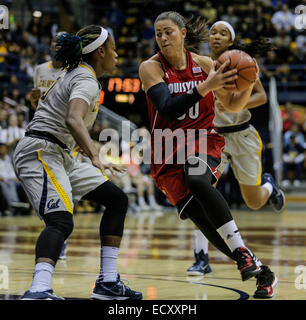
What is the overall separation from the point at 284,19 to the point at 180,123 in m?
15.9

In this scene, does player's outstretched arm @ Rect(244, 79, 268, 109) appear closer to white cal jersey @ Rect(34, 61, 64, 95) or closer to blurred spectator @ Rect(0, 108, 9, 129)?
white cal jersey @ Rect(34, 61, 64, 95)

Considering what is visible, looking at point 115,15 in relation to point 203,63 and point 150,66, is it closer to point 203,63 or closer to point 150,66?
point 203,63

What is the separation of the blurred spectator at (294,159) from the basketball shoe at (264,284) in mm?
12549

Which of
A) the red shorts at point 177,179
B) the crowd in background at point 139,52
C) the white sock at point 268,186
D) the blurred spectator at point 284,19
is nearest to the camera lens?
the red shorts at point 177,179

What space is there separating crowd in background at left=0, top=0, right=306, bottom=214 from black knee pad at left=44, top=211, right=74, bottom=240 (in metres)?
→ 9.00

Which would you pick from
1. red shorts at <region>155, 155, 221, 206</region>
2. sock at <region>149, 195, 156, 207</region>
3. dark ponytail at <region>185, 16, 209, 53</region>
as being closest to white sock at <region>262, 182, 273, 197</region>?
dark ponytail at <region>185, 16, 209, 53</region>

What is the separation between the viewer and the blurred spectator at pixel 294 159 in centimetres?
1694

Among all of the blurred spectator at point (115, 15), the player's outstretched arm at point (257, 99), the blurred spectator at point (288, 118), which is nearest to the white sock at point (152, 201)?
the blurred spectator at point (288, 118)

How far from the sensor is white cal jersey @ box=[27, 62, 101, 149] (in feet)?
14.0

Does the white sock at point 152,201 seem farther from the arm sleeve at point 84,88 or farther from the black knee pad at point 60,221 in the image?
the black knee pad at point 60,221

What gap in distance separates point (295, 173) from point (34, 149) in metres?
13.7

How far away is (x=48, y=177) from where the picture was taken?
416 centimetres

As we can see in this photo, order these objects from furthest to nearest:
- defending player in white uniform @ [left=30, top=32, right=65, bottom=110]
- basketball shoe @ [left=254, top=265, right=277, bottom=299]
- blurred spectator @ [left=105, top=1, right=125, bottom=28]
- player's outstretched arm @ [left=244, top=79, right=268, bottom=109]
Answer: blurred spectator @ [left=105, top=1, right=125, bottom=28]
defending player in white uniform @ [left=30, top=32, right=65, bottom=110]
player's outstretched arm @ [left=244, top=79, right=268, bottom=109]
basketball shoe @ [left=254, top=265, right=277, bottom=299]
